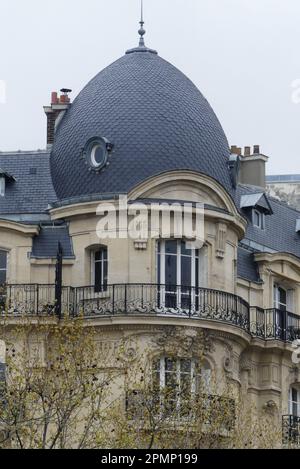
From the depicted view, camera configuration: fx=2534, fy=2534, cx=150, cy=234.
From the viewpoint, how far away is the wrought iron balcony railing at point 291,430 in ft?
216

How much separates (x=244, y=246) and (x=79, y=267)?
6101 millimetres

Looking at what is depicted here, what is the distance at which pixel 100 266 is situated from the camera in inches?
2613

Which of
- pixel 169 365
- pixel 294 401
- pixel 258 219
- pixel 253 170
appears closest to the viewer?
pixel 169 365

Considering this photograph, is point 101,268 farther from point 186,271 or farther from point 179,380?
point 179,380

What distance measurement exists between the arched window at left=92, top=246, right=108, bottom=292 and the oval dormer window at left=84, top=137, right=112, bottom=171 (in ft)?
7.18

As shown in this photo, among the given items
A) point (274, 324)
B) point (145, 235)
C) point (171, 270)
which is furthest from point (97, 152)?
point (274, 324)

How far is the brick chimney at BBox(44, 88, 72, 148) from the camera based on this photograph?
71025 millimetres

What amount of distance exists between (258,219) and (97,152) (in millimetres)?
7687

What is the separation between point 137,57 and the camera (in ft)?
227
